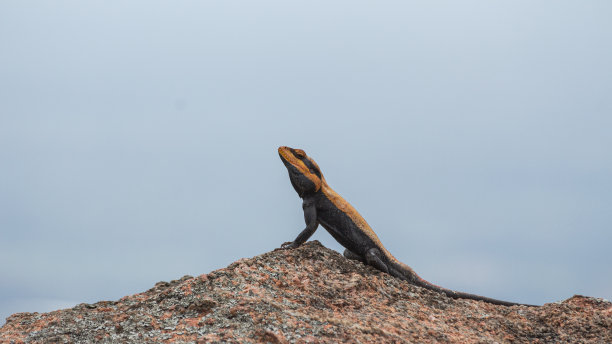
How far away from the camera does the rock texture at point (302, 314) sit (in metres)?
5.58

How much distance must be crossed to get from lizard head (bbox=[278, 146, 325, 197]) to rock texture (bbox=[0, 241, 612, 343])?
2.89 ft

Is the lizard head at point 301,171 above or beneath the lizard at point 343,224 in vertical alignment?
above

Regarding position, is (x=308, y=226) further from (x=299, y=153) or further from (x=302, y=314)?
(x=302, y=314)

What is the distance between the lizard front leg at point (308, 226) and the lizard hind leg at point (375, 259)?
0.84 m

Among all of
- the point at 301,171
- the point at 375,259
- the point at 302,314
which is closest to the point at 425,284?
the point at 375,259

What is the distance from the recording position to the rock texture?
5582 millimetres

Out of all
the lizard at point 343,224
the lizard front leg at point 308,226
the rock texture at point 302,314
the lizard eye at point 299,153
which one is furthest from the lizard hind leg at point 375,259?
the lizard eye at point 299,153

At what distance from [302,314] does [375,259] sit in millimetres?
2503

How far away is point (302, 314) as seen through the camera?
5.83 meters

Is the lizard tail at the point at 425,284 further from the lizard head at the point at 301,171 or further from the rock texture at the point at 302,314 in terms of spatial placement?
the lizard head at the point at 301,171

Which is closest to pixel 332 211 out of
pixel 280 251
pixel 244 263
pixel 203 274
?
pixel 280 251

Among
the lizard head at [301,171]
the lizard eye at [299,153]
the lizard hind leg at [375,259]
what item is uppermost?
the lizard eye at [299,153]

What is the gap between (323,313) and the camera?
604 centimetres

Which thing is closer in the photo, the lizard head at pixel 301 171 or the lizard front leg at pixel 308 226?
the lizard front leg at pixel 308 226
